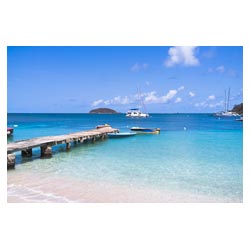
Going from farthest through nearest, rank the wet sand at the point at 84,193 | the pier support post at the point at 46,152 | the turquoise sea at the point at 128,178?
the pier support post at the point at 46,152 → the turquoise sea at the point at 128,178 → the wet sand at the point at 84,193

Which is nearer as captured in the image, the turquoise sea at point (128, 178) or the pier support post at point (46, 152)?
the turquoise sea at point (128, 178)

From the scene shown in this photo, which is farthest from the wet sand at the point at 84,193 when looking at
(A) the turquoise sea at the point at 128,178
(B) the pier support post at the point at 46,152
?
(B) the pier support post at the point at 46,152

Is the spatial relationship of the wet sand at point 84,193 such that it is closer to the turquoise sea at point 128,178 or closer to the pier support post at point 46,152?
the turquoise sea at point 128,178

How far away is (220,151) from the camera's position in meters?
10.9

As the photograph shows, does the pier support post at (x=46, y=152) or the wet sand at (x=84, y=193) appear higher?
the pier support post at (x=46, y=152)

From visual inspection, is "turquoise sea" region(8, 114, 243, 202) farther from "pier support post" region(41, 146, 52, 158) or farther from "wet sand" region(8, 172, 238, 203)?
"pier support post" region(41, 146, 52, 158)

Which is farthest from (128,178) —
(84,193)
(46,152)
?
(46,152)

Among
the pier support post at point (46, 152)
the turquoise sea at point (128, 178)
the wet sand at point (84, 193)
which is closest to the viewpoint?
the wet sand at point (84, 193)

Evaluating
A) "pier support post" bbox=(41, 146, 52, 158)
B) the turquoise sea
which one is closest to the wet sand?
the turquoise sea
